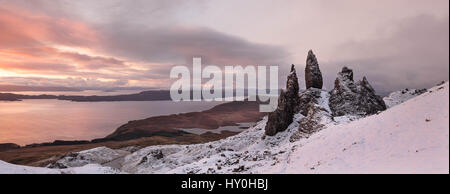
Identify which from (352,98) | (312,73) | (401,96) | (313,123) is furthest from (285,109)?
(401,96)

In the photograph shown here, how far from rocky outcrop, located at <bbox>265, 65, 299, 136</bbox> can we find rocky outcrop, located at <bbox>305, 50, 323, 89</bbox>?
11.9 feet

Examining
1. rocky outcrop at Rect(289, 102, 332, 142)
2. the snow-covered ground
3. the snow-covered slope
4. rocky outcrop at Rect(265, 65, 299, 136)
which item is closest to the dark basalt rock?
rocky outcrop at Rect(265, 65, 299, 136)

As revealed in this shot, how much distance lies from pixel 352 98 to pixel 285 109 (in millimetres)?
15345

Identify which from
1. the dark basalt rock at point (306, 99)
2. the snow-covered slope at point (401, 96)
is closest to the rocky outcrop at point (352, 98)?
the dark basalt rock at point (306, 99)

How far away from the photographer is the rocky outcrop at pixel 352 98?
43188 mm

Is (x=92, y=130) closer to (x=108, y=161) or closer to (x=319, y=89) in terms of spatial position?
(x=108, y=161)

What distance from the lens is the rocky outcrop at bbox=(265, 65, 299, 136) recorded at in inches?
1881

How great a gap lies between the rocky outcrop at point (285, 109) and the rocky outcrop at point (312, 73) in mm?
3637

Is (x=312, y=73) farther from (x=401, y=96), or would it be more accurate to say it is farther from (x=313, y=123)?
(x=401, y=96)

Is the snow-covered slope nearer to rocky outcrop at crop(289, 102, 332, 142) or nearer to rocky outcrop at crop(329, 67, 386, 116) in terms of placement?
rocky outcrop at crop(329, 67, 386, 116)

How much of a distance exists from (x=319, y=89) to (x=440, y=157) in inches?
1800

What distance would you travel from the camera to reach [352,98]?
4522cm

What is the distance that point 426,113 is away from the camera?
47.0 feet
